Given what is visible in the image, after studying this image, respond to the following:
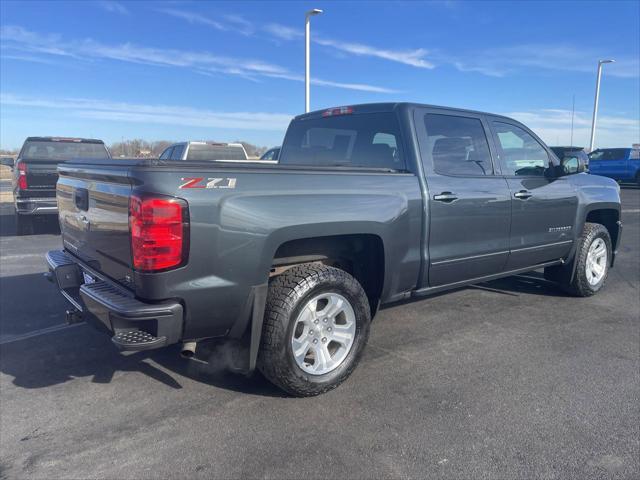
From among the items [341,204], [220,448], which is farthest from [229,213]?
[220,448]

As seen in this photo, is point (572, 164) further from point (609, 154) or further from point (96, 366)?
point (609, 154)

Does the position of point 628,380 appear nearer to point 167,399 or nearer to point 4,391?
point 167,399

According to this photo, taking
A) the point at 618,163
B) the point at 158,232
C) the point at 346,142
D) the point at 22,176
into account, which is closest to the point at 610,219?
the point at 346,142

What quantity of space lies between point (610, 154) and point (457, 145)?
23.1 m

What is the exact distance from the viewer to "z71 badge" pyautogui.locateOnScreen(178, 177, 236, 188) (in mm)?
2699

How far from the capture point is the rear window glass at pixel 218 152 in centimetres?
1195

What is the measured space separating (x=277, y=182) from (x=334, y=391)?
4.79ft

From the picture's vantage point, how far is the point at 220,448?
277cm

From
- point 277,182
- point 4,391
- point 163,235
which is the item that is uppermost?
point 277,182

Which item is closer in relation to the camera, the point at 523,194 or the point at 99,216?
the point at 99,216

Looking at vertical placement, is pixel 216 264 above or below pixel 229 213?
below

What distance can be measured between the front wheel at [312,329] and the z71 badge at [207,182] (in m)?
0.75

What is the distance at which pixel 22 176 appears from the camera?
8.98 meters

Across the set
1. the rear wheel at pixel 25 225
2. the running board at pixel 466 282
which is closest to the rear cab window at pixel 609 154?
the running board at pixel 466 282
